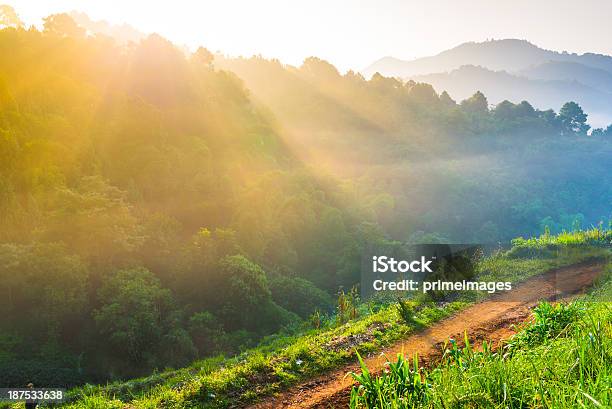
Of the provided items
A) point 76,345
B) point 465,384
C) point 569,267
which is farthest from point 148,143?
point 465,384

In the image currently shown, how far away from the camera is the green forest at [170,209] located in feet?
57.6

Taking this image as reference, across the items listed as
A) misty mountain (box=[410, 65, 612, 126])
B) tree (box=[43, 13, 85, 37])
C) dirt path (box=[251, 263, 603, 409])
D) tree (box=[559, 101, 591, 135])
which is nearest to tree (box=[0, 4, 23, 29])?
tree (box=[43, 13, 85, 37])

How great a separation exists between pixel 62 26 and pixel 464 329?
34373mm

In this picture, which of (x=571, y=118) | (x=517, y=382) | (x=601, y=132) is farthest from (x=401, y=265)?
(x=601, y=132)

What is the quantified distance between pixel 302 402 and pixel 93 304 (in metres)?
15.4

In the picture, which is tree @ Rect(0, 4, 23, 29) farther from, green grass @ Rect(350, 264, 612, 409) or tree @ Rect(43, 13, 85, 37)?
green grass @ Rect(350, 264, 612, 409)

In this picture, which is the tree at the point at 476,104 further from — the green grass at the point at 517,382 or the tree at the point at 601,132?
the green grass at the point at 517,382

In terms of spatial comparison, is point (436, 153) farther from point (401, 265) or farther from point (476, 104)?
point (401, 265)

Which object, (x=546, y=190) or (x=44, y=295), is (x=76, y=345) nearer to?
(x=44, y=295)

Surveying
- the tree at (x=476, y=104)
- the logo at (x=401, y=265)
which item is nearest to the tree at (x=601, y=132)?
the tree at (x=476, y=104)

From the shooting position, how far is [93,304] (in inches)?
741

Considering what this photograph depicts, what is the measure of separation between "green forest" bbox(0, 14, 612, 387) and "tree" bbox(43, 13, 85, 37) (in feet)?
0.40

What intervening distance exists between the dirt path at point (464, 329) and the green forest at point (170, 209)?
5241 millimetres

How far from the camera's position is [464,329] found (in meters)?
8.25
